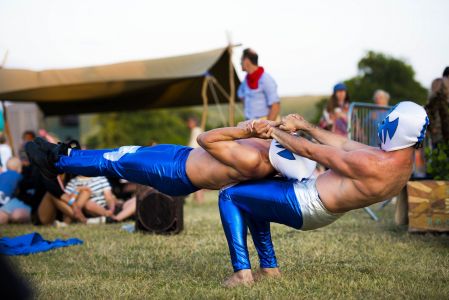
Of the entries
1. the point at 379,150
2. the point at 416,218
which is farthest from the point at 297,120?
the point at 416,218

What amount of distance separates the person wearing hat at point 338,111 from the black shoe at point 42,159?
491cm

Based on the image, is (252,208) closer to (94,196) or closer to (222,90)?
(94,196)

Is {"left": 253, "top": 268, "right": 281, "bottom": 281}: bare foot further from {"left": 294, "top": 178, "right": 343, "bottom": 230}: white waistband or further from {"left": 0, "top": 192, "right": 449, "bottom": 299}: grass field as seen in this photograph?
{"left": 294, "top": 178, "right": 343, "bottom": 230}: white waistband

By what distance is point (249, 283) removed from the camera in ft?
11.8

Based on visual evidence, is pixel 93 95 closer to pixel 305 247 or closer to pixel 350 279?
pixel 305 247

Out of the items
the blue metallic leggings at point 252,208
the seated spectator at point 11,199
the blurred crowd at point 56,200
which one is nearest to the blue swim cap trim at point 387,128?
the blue metallic leggings at point 252,208

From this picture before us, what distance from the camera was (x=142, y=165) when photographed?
388cm

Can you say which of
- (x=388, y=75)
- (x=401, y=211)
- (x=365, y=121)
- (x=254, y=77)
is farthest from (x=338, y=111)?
(x=388, y=75)

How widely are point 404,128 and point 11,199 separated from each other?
6.17 meters

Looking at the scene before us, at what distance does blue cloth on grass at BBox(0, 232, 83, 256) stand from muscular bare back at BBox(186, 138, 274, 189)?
2.09 metres

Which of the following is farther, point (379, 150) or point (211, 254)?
point (211, 254)

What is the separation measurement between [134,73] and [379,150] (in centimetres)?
812

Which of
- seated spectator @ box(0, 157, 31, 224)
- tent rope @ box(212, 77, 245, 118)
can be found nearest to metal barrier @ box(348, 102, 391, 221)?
seated spectator @ box(0, 157, 31, 224)

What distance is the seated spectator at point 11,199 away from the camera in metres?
7.69
